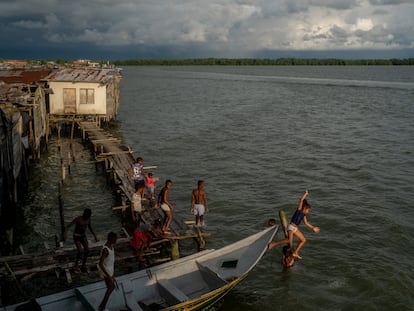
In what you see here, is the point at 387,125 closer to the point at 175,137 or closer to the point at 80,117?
the point at 175,137

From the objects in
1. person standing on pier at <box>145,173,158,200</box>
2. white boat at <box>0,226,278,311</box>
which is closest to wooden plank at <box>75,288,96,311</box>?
white boat at <box>0,226,278,311</box>

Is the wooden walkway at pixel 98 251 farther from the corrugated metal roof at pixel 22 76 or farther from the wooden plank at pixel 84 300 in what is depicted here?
the corrugated metal roof at pixel 22 76

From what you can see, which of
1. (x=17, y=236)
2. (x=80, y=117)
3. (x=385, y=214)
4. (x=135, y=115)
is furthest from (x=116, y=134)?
(x=385, y=214)

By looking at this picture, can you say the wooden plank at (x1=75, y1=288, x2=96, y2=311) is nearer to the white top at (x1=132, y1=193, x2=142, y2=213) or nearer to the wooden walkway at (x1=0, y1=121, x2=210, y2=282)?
the wooden walkway at (x1=0, y1=121, x2=210, y2=282)

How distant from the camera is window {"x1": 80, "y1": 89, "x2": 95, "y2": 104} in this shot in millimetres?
33625

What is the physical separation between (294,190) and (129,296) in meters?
13.2

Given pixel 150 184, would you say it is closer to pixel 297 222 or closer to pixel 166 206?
pixel 166 206

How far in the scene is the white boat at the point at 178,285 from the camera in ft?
32.0

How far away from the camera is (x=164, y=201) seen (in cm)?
1345

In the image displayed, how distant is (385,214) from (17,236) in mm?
15351

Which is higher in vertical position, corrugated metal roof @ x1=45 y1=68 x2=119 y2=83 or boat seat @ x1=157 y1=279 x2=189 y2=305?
corrugated metal roof @ x1=45 y1=68 x2=119 y2=83

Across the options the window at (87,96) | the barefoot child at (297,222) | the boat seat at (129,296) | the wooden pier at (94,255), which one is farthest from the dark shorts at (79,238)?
the window at (87,96)

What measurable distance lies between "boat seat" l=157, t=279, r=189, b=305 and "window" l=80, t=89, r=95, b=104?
25.4m

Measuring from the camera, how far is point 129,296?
10.3 metres
